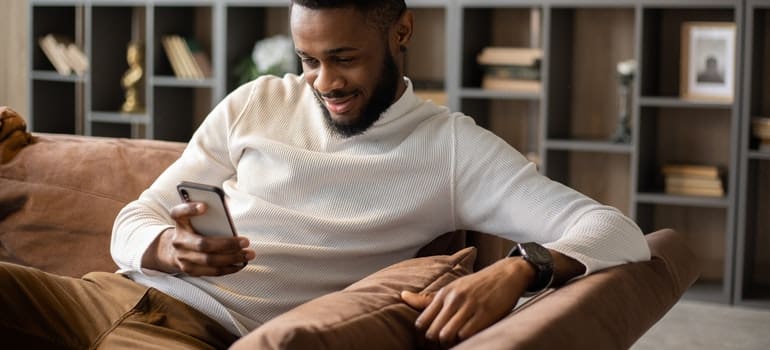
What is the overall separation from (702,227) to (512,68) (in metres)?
1.02

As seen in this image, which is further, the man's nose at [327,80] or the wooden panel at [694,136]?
the wooden panel at [694,136]

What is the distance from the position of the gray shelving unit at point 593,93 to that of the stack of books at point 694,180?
7cm

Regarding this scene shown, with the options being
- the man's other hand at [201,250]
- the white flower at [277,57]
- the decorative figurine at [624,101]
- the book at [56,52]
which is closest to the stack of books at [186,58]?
the white flower at [277,57]

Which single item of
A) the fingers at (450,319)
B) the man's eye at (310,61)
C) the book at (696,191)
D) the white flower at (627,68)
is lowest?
the book at (696,191)

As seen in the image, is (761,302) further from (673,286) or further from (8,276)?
(8,276)

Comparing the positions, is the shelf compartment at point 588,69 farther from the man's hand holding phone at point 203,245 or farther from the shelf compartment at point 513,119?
the man's hand holding phone at point 203,245

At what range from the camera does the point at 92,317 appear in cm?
199

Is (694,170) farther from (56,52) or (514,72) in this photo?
(56,52)

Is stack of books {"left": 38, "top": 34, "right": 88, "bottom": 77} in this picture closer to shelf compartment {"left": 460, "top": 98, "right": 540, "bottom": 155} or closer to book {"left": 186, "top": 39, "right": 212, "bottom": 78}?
book {"left": 186, "top": 39, "right": 212, "bottom": 78}

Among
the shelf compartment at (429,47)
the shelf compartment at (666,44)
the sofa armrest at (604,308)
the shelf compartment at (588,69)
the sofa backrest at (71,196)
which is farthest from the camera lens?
the shelf compartment at (429,47)

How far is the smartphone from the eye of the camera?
180 cm

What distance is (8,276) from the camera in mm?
1891

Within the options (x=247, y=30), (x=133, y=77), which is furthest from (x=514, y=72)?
(x=133, y=77)

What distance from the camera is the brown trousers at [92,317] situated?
6.21 feet
